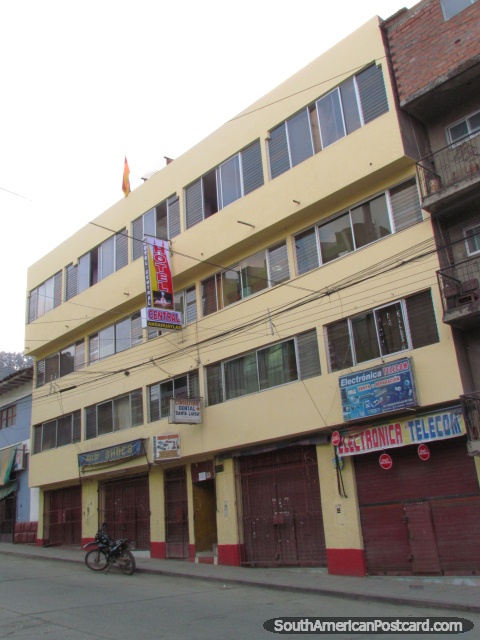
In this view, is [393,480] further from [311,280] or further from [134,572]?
[134,572]

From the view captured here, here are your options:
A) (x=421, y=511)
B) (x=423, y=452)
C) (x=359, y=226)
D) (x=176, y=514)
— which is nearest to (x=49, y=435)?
(x=176, y=514)

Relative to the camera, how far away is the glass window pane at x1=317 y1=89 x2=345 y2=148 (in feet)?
51.9

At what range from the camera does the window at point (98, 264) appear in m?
23.2

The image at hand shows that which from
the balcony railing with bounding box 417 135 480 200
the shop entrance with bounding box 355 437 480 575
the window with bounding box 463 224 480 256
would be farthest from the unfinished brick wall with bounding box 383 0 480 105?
the shop entrance with bounding box 355 437 480 575

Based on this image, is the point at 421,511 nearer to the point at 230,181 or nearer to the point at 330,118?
the point at 330,118

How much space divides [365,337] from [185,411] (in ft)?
20.8

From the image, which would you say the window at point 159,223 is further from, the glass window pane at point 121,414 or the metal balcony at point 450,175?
the metal balcony at point 450,175

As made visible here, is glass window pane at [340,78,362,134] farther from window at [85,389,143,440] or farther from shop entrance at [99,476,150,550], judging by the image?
shop entrance at [99,476,150,550]

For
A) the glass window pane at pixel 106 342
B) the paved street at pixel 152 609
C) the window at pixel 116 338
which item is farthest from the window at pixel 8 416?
the paved street at pixel 152 609

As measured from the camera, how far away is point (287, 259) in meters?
17.1

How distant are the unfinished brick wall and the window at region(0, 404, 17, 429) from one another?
24.0 metres

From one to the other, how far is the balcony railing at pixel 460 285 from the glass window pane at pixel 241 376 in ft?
20.7

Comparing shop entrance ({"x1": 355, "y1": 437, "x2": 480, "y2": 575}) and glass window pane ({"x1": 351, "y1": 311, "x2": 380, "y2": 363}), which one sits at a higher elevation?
glass window pane ({"x1": 351, "y1": 311, "x2": 380, "y2": 363})

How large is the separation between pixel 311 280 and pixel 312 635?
953cm
